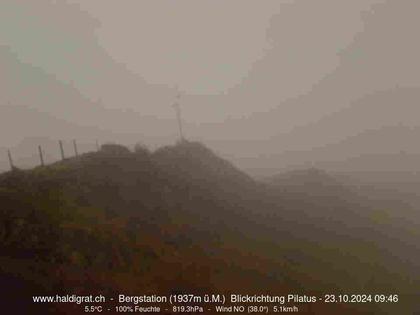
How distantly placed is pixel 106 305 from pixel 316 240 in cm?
2240

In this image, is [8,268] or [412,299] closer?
[8,268]

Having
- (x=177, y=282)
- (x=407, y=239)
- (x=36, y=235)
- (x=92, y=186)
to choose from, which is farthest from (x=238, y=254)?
(x=407, y=239)

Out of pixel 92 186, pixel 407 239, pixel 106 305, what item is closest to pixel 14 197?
pixel 92 186

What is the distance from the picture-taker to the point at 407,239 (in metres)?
45.8

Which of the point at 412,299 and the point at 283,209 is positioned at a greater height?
the point at 283,209

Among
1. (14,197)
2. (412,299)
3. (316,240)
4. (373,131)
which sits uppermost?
(373,131)

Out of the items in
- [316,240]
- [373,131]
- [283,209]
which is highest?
[373,131]

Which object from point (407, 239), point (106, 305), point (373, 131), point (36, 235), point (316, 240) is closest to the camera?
point (106, 305)

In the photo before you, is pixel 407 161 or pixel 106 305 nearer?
pixel 106 305

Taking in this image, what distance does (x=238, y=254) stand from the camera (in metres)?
27.9

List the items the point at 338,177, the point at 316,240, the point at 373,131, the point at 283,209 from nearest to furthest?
the point at 316,240 < the point at 283,209 < the point at 338,177 < the point at 373,131

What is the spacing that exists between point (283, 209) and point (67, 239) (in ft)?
76.4

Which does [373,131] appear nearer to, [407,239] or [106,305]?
[407,239]

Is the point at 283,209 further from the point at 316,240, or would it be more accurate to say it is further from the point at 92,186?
the point at 92,186
